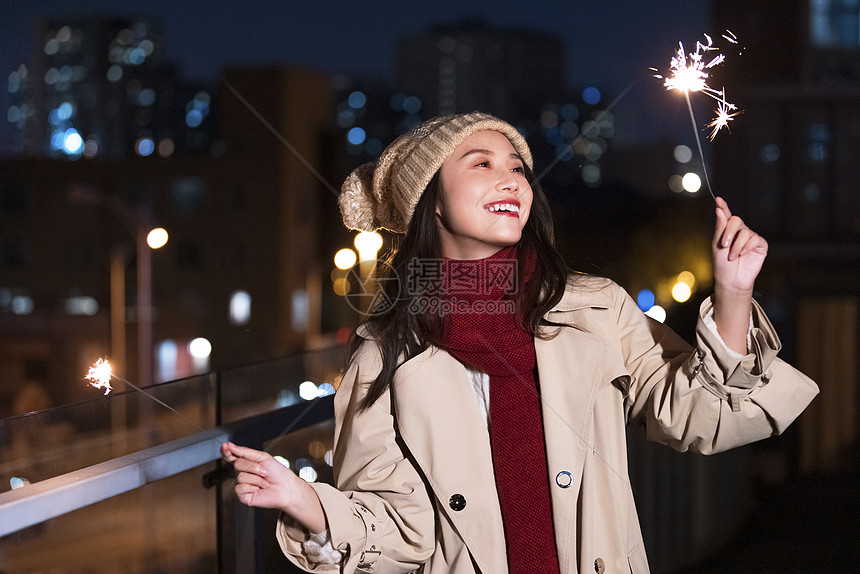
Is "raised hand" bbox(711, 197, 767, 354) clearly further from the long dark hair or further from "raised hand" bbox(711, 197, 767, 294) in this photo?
the long dark hair

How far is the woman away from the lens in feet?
6.40

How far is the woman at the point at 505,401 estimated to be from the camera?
1949 millimetres

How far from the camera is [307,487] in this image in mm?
2012

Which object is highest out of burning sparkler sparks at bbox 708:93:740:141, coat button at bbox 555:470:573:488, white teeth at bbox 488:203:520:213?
burning sparkler sparks at bbox 708:93:740:141

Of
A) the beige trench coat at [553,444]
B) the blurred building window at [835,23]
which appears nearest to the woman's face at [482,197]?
the beige trench coat at [553,444]

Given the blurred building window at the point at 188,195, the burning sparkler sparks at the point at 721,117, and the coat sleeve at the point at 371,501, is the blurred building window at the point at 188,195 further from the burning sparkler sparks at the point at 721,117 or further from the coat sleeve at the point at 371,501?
the burning sparkler sparks at the point at 721,117

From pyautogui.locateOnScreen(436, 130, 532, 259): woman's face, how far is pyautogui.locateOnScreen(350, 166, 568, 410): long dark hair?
0.19ft

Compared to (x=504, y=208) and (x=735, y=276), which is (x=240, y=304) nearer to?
(x=504, y=208)

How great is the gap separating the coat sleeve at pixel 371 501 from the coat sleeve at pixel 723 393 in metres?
0.56

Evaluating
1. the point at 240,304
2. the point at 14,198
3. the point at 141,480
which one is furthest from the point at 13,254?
the point at 141,480

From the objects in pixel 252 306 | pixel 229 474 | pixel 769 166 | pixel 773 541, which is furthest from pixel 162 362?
pixel 229 474

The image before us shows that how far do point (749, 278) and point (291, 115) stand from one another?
172ft

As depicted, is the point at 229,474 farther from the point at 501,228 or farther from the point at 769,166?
the point at 769,166

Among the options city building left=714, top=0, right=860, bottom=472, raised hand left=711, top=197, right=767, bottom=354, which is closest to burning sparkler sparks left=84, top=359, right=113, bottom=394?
raised hand left=711, top=197, right=767, bottom=354
